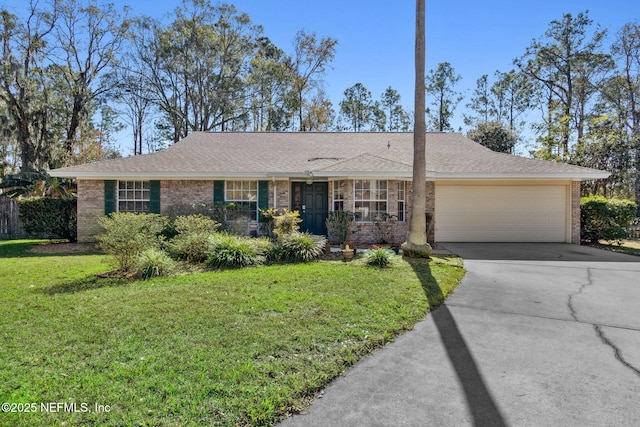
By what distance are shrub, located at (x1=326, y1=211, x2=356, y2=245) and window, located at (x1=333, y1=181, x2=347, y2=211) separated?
1.88ft

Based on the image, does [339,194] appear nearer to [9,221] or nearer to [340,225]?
[340,225]

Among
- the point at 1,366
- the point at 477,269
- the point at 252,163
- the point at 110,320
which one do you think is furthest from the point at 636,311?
the point at 252,163

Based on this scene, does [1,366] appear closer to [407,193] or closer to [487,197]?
[407,193]

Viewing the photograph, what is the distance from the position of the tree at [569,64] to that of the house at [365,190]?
44.0 feet

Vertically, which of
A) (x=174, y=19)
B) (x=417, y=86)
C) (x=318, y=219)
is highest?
(x=174, y=19)

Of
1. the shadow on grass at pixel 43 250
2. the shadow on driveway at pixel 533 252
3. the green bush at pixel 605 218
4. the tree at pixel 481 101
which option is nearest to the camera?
the shadow on driveway at pixel 533 252

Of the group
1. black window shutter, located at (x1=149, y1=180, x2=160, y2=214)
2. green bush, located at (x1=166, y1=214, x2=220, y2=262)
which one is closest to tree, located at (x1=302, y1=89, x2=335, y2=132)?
black window shutter, located at (x1=149, y1=180, x2=160, y2=214)

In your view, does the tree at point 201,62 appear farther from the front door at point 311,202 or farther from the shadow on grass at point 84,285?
the shadow on grass at point 84,285

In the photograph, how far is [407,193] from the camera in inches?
496

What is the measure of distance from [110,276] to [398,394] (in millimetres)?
6677

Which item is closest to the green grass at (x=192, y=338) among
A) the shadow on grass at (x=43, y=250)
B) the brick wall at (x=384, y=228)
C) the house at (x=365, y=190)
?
the shadow on grass at (x=43, y=250)

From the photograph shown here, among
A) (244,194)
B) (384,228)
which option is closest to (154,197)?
(244,194)

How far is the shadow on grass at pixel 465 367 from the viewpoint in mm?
2811

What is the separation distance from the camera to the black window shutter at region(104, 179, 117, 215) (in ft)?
42.4
